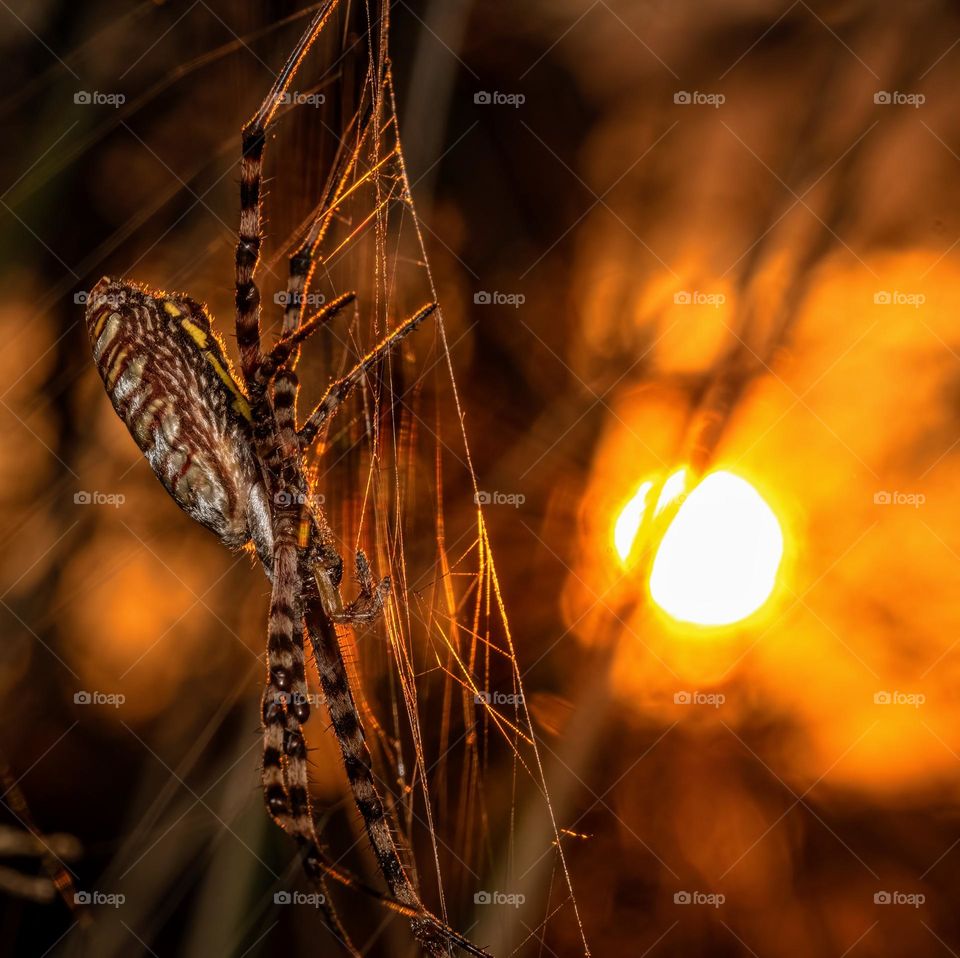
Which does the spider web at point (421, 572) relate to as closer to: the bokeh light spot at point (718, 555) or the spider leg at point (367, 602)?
the spider leg at point (367, 602)

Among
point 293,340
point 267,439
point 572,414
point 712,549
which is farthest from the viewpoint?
point 572,414

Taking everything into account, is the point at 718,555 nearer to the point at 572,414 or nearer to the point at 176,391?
the point at 572,414

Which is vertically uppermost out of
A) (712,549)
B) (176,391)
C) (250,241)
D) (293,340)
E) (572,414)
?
(572,414)

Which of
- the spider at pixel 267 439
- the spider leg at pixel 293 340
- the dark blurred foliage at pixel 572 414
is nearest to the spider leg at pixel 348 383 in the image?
the spider at pixel 267 439

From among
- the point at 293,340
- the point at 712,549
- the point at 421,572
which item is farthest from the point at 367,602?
the point at 712,549

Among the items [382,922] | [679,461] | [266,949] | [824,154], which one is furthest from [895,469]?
[266,949]

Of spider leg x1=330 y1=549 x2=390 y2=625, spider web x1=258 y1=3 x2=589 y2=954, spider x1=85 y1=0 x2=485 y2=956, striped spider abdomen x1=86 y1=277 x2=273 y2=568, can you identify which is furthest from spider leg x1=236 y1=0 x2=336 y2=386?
Answer: spider leg x1=330 y1=549 x2=390 y2=625

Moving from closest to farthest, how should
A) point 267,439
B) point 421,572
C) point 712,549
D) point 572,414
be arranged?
point 267,439 < point 421,572 < point 712,549 < point 572,414

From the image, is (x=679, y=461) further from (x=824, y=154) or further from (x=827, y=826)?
(x=827, y=826)
